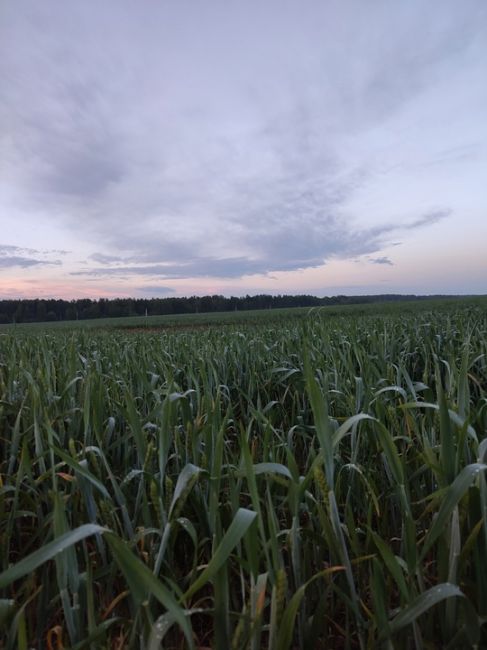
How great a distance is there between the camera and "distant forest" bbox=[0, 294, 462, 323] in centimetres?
8250

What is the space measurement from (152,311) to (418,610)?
87.0m

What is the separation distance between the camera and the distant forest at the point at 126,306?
82500 millimetres

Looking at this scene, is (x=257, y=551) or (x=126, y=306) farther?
(x=126, y=306)

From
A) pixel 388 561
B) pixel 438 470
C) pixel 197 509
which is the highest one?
pixel 438 470

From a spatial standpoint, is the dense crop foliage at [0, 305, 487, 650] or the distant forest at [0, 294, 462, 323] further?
the distant forest at [0, 294, 462, 323]

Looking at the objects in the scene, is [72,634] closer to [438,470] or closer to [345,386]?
[438,470]

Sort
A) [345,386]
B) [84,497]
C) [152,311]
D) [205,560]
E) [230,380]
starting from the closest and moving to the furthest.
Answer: [84,497] < [205,560] < [345,386] < [230,380] < [152,311]

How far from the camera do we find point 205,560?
1.57m

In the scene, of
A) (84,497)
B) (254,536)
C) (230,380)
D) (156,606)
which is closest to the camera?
(254,536)

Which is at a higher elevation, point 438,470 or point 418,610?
point 438,470

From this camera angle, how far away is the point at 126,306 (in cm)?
8325

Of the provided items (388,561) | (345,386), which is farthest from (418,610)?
(345,386)

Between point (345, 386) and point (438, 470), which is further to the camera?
point (345, 386)

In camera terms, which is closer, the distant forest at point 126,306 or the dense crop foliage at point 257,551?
the dense crop foliage at point 257,551
